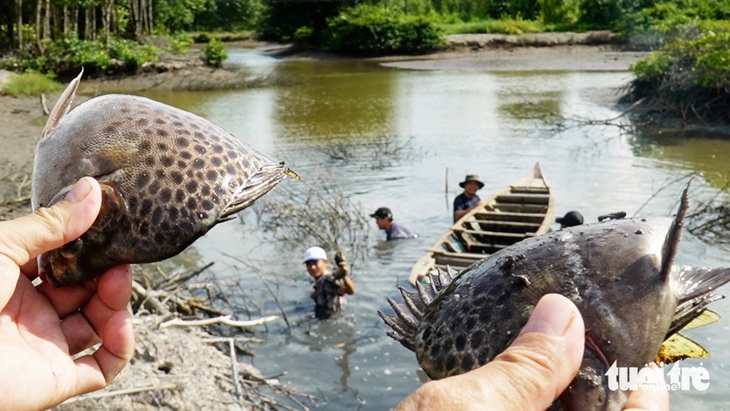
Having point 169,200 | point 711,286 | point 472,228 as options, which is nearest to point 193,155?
point 169,200

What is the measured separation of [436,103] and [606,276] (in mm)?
25366

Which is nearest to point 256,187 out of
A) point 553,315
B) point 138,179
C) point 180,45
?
point 138,179

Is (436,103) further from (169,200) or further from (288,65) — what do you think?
(169,200)

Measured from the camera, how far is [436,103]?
27000mm

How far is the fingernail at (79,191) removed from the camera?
2348 mm

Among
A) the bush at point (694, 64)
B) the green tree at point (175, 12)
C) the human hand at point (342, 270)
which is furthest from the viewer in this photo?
the green tree at point (175, 12)

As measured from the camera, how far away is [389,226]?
12523 mm

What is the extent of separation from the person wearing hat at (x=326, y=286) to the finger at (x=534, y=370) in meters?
7.83

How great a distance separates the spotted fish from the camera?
6.35 feet

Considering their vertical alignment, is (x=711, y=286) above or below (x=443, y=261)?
above

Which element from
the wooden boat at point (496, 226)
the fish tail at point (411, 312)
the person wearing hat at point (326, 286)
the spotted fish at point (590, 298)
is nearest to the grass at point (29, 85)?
the wooden boat at point (496, 226)

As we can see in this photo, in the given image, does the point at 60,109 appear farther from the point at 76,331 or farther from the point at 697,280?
the point at 697,280

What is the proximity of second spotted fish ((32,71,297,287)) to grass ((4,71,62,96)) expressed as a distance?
2484cm

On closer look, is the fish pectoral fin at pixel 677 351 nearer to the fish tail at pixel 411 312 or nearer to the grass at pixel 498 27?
the fish tail at pixel 411 312
